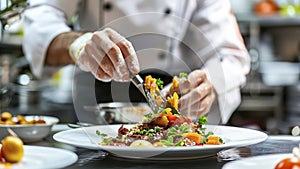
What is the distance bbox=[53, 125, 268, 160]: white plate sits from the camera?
2.49 feet

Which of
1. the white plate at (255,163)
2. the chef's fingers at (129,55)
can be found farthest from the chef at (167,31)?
the white plate at (255,163)

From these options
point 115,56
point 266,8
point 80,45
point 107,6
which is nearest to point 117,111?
point 80,45

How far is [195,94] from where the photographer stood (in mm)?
1148

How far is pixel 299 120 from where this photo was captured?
3.23 meters

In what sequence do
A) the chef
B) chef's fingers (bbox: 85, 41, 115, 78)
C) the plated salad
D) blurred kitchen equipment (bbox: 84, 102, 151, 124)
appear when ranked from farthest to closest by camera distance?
1. the chef
2. blurred kitchen equipment (bbox: 84, 102, 151, 124)
3. chef's fingers (bbox: 85, 41, 115, 78)
4. the plated salad

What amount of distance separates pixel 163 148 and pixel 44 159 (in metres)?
0.15

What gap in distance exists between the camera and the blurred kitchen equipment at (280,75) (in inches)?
133

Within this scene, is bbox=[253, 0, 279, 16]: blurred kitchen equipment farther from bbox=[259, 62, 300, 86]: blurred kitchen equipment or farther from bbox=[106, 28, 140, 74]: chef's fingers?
bbox=[106, 28, 140, 74]: chef's fingers

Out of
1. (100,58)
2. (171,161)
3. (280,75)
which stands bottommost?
(280,75)

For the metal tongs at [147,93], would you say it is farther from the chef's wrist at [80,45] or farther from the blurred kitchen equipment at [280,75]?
the blurred kitchen equipment at [280,75]

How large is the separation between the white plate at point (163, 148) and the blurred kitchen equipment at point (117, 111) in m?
0.13

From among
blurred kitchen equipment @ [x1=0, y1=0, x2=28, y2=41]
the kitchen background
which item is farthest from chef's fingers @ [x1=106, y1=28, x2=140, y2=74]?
the kitchen background

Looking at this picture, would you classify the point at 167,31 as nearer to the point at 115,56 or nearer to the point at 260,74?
the point at 115,56

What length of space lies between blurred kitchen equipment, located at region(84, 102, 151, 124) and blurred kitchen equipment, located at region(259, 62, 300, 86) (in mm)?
2360
